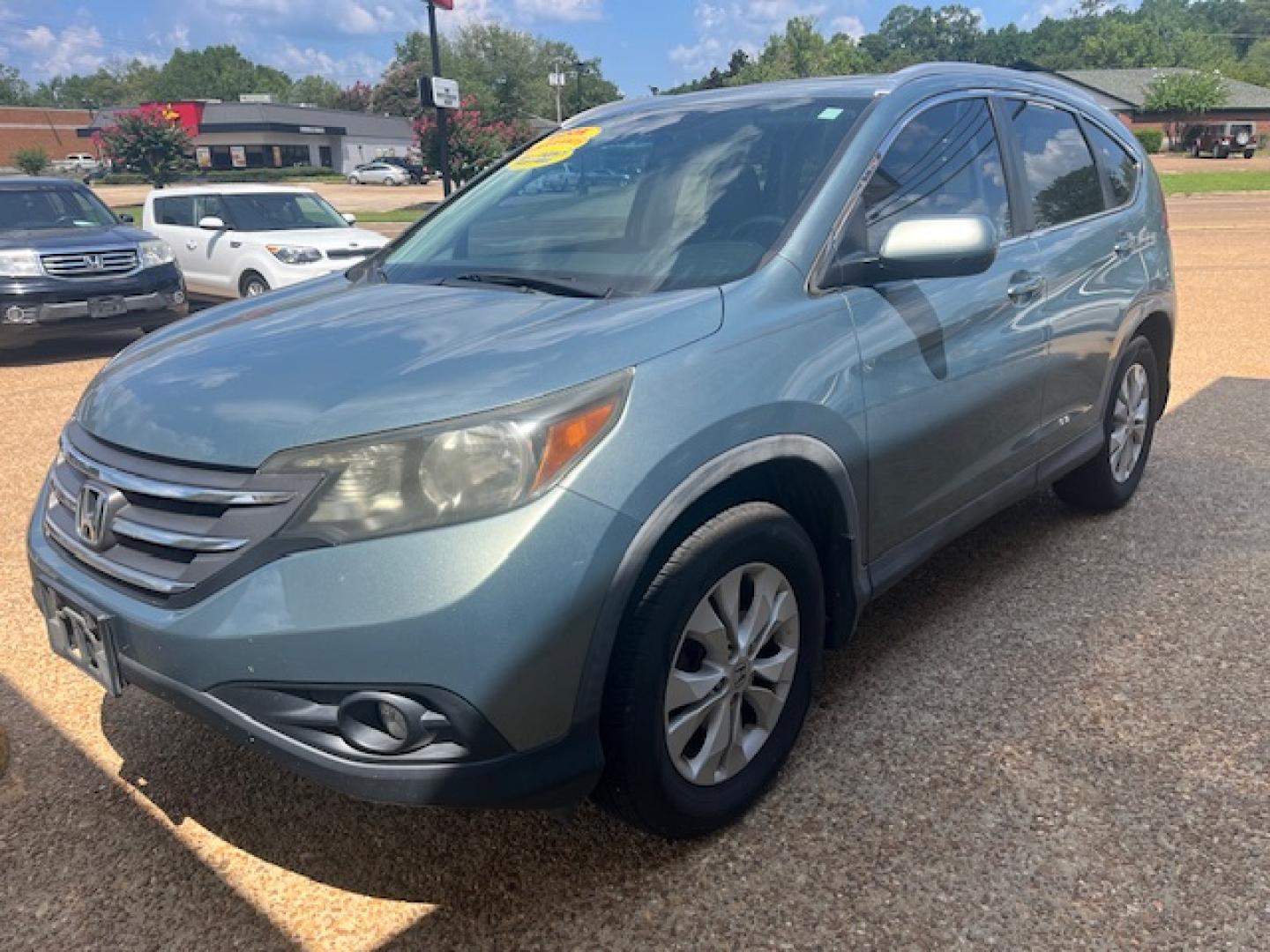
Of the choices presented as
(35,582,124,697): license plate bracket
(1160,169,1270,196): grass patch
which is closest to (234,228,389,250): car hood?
(35,582,124,697): license plate bracket

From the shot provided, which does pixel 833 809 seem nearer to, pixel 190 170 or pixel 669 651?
pixel 669 651

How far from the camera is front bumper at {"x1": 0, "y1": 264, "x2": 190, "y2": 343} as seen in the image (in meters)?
8.84

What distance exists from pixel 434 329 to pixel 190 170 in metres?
63.5

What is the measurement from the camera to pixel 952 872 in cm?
235

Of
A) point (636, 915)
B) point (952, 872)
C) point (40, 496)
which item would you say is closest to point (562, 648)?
point (636, 915)

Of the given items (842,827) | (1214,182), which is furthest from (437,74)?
(1214,182)

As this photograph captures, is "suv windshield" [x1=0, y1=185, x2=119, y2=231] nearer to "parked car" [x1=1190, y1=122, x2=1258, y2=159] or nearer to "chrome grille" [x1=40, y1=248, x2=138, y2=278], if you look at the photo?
"chrome grille" [x1=40, y1=248, x2=138, y2=278]

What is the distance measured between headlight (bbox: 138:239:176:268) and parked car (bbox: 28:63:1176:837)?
7.11 meters

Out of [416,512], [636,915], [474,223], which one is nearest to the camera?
[416,512]

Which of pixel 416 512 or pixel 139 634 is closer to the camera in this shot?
pixel 416 512

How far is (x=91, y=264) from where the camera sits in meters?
9.22

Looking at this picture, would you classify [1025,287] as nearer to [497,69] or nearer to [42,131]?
[497,69]

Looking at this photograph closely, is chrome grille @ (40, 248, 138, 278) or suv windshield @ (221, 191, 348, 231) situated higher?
suv windshield @ (221, 191, 348, 231)

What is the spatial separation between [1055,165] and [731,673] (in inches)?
102
